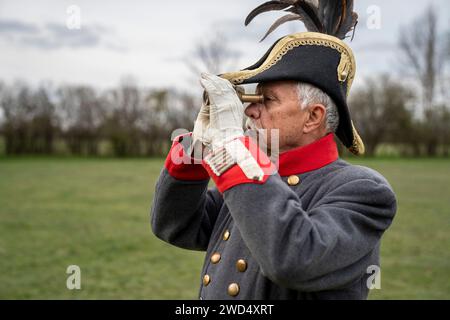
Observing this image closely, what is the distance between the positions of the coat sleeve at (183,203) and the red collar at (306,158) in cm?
35

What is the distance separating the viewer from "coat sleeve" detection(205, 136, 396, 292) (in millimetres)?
1624

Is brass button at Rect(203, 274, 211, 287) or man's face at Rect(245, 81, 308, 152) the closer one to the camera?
man's face at Rect(245, 81, 308, 152)

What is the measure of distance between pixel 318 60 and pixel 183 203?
0.83 m

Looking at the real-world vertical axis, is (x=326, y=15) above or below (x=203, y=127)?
above

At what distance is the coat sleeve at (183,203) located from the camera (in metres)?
2.16

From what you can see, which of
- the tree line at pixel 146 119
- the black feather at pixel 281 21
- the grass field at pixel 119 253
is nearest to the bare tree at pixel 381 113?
the tree line at pixel 146 119

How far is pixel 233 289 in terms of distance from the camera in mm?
1955

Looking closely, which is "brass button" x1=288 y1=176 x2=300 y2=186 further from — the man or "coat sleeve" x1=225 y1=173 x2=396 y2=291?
"coat sleeve" x1=225 y1=173 x2=396 y2=291

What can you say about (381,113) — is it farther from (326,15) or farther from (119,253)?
(326,15)

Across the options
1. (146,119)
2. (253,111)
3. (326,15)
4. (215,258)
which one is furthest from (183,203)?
(146,119)

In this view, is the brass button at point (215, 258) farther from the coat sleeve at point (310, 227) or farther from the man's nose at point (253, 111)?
the man's nose at point (253, 111)

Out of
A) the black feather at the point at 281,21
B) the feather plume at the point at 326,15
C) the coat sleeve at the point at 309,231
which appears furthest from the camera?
the black feather at the point at 281,21

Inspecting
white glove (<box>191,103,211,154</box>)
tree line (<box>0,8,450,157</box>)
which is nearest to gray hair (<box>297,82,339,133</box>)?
white glove (<box>191,103,211,154</box>)
